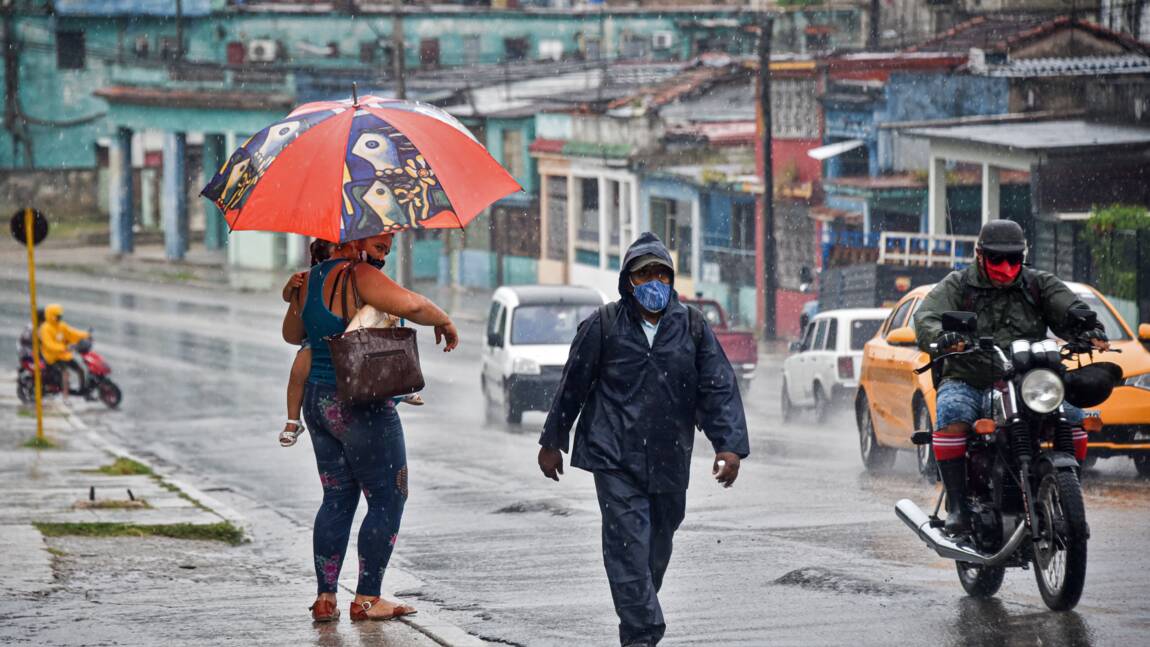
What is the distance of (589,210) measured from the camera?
51.7 m

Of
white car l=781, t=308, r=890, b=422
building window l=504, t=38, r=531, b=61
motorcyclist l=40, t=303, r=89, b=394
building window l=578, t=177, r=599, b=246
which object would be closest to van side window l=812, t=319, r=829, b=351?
white car l=781, t=308, r=890, b=422

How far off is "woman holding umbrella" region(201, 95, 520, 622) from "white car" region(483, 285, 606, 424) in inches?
571

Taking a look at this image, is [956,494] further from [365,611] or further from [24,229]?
[24,229]

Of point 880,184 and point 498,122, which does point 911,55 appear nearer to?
point 880,184

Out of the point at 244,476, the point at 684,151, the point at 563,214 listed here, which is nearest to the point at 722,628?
the point at 244,476

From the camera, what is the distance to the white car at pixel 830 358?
77.1 ft

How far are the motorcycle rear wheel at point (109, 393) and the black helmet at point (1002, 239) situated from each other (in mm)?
20534

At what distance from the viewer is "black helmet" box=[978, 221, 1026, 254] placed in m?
8.78

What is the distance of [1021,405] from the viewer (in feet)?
27.5

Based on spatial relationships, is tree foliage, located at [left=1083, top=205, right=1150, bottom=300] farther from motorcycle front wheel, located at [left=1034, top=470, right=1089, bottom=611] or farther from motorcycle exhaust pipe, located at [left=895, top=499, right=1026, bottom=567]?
motorcycle front wheel, located at [left=1034, top=470, right=1089, bottom=611]

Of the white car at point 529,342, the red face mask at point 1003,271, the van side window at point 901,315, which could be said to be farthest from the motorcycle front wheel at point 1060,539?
the white car at point 529,342

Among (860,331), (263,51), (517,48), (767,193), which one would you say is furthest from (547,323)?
(517,48)

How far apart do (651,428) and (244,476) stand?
11.3m

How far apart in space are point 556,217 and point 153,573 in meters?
42.7
